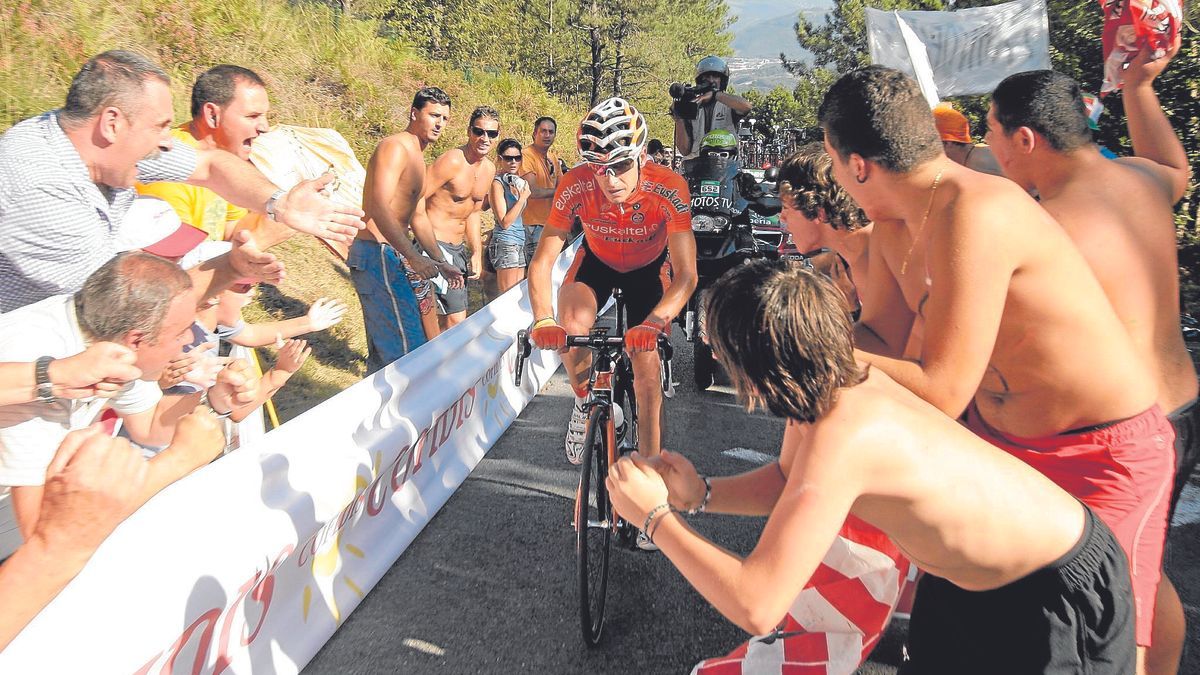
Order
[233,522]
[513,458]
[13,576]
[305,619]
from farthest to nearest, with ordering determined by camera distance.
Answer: [513,458], [305,619], [233,522], [13,576]

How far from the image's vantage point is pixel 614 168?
12.5 ft

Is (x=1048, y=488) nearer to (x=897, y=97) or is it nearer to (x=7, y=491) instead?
(x=897, y=97)

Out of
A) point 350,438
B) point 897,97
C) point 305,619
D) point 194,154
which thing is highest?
point 897,97

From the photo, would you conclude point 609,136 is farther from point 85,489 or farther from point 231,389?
point 85,489

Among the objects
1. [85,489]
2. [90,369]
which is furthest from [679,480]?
[90,369]

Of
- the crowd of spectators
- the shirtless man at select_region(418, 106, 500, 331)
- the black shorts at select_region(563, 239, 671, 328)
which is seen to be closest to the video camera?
the shirtless man at select_region(418, 106, 500, 331)

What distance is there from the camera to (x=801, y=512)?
1.64 m

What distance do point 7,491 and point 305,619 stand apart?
1.06 meters

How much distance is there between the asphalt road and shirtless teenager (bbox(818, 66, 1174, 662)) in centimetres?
125

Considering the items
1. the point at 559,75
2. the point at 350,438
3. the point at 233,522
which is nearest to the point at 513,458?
the point at 350,438

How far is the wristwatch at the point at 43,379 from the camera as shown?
2.24 m

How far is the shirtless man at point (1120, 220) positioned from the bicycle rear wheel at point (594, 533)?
6.12ft

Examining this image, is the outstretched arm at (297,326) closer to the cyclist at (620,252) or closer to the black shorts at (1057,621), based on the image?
the cyclist at (620,252)

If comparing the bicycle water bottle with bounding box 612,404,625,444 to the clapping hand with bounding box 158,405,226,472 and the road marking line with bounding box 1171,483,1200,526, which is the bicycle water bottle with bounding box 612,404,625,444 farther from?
the road marking line with bounding box 1171,483,1200,526
